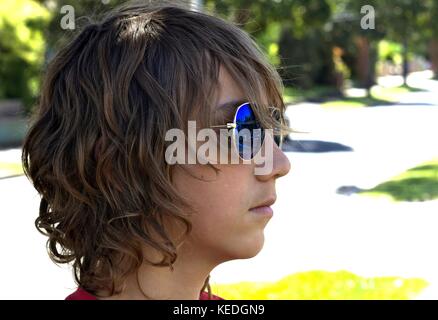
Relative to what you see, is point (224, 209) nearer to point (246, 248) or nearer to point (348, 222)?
point (246, 248)

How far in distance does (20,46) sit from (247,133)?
17516mm

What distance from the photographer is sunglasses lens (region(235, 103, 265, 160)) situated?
155 cm

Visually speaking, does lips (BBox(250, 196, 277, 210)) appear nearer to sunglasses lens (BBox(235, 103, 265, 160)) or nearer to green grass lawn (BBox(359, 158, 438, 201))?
sunglasses lens (BBox(235, 103, 265, 160))

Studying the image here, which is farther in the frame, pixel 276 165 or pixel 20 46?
pixel 20 46

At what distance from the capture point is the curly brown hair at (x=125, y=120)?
5.03ft

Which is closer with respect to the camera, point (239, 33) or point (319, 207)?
point (239, 33)

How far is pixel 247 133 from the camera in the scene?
61.4 inches

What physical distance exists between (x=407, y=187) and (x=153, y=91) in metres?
9.15

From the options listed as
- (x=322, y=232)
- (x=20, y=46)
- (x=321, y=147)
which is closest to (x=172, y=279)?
(x=322, y=232)

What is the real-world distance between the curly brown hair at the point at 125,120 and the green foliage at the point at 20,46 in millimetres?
16350

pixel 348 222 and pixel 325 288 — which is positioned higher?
pixel 325 288

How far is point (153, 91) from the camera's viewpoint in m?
1.53

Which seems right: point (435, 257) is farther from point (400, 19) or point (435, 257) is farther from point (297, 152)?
point (400, 19)
